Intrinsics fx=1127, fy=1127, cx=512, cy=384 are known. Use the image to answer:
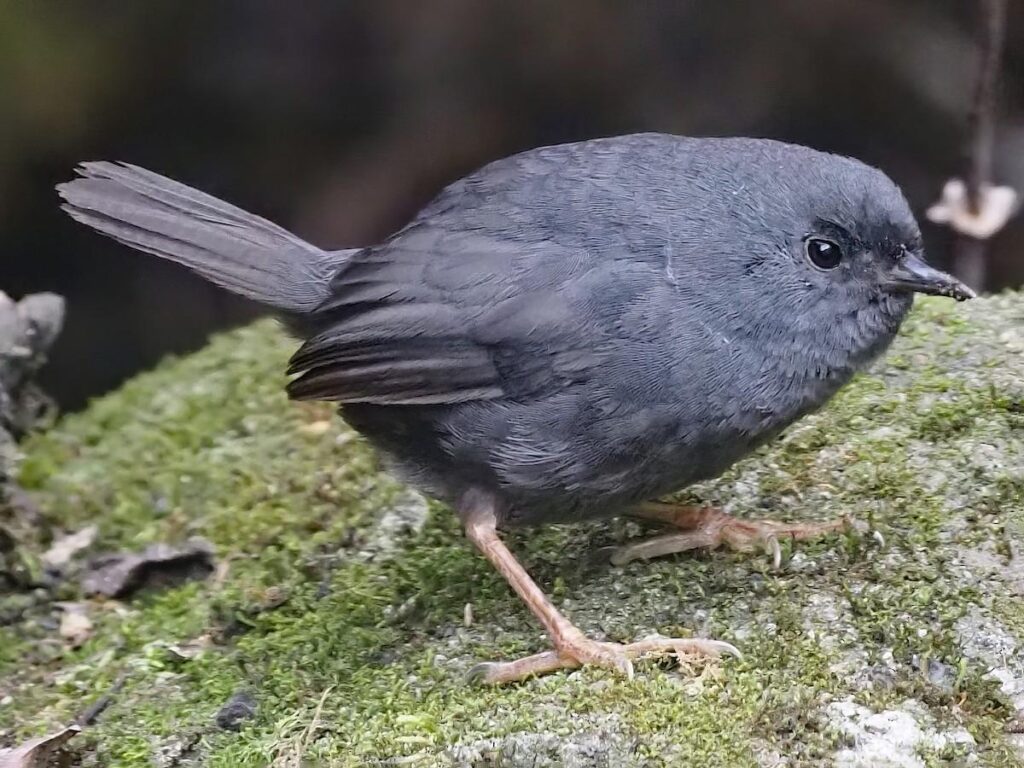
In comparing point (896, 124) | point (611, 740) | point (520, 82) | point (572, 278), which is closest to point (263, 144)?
point (520, 82)

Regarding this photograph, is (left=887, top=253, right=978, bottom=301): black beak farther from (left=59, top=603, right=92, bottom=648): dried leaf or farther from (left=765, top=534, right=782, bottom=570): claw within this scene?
(left=59, top=603, right=92, bottom=648): dried leaf

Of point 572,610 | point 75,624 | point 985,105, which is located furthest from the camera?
point 985,105

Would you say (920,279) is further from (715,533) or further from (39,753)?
(39,753)

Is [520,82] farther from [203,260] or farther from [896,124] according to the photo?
[203,260]

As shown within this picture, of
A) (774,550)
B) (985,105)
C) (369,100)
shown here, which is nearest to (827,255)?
(774,550)

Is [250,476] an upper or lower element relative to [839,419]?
upper
